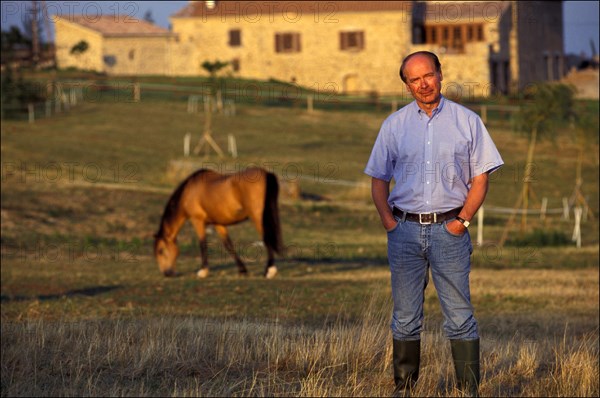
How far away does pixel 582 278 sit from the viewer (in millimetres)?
18156

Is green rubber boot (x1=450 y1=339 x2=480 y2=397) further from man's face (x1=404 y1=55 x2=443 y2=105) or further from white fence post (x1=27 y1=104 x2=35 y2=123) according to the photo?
white fence post (x1=27 y1=104 x2=35 y2=123)

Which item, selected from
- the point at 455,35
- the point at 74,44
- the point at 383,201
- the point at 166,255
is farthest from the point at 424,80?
the point at 74,44

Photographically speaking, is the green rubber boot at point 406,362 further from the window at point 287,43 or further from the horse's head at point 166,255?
the window at point 287,43

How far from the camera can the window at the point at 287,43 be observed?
68062mm

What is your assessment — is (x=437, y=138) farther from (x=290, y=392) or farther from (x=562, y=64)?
(x=562, y=64)

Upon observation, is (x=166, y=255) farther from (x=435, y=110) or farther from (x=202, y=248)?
(x=435, y=110)

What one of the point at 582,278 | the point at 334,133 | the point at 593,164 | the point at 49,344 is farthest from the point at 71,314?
the point at 334,133

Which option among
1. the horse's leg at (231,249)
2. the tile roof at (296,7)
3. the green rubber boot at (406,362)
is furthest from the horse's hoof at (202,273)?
the tile roof at (296,7)

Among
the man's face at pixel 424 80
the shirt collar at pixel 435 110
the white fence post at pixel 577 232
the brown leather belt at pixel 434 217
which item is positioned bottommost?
the white fence post at pixel 577 232

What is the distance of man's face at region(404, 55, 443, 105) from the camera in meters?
6.94

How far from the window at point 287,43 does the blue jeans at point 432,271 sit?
6172 centimetres

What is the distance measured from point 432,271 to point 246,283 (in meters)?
9.84

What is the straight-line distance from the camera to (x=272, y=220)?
18156mm

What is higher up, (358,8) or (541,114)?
(358,8)
